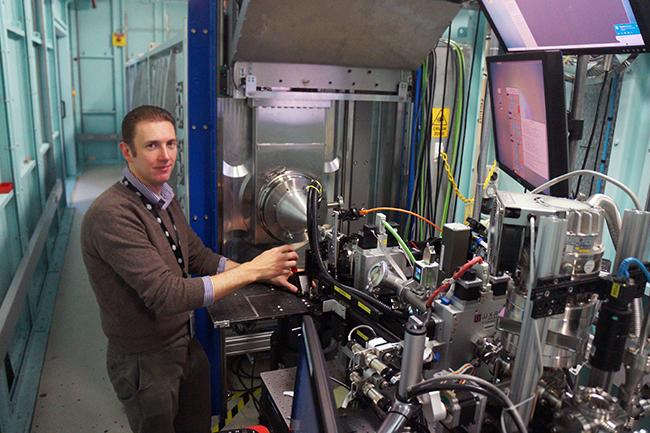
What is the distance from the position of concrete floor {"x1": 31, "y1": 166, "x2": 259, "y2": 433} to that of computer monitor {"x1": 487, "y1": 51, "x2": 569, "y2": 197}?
1758mm

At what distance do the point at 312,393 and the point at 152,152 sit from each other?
3.70 ft

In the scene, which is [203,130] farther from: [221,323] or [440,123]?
[440,123]

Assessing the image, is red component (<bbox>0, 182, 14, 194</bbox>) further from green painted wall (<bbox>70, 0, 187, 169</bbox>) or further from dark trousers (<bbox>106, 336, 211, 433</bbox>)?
green painted wall (<bbox>70, 0, 187, 169</bbox>)

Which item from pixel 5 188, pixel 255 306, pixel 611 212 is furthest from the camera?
pixel 5 188

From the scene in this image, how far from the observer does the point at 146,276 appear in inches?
62.5

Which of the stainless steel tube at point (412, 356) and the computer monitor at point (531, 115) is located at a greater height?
the computer monitor at point (531, 115)

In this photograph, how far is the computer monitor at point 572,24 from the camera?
1321 millimetres

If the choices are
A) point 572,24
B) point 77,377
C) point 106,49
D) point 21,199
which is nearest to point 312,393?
point 572,24

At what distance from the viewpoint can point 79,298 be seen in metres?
3.85

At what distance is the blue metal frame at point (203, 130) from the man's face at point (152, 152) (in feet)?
1.36

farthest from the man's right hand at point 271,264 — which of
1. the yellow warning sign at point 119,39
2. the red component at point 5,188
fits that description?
the yellow warning sign at point 119,39

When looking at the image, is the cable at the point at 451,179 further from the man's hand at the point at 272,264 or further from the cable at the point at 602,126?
the man's hand at the point at 272,264

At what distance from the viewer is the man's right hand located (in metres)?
1.85

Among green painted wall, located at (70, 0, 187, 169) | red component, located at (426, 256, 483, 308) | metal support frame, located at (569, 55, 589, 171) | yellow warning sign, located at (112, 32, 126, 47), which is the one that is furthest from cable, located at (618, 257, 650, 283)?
yellow warning sign, located at (112, 32, 126, 47)
